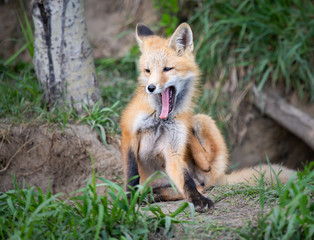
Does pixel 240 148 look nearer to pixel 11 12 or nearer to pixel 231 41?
pixel 231 41

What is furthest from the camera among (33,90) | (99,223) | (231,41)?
(231,41)

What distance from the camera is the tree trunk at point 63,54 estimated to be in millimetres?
3873

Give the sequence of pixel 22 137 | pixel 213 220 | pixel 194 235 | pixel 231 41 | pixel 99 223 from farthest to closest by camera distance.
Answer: pixel 231 41 → pixel 22 137 → pixel 213 220 → pixel 194 235 → pixel 99 223

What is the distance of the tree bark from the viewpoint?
5.35m

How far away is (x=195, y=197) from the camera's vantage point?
3018 mm

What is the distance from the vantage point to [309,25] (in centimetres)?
535

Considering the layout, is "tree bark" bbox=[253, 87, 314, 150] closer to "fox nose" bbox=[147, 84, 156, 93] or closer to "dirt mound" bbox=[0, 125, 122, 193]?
"dirt mound" bbox=[0, 125, 122, 193]

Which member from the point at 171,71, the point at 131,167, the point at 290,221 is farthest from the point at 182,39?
the point at 290,221

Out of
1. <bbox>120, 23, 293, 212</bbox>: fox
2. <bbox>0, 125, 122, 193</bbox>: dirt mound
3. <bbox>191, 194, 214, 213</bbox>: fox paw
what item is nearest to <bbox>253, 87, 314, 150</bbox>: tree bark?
<bbox>120, 23, 293, 212</bbox>: fox

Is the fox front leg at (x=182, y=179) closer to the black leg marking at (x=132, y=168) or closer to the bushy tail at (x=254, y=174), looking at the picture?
the black leg marking at (x=132, y=168)

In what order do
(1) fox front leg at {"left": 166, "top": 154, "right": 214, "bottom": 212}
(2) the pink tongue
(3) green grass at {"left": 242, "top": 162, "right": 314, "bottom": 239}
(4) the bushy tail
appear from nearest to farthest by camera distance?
(3) green grass at {"left": 242, "top": 162, "right": 314, "bottom": 239}
(1) fox front leg at {"left": 166, "top": 154, "right": 214, "bottom": 212}
(2) the pink tongue
(4) the bushy tail

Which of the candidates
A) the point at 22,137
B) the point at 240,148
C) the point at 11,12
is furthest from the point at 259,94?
the point at 11,12

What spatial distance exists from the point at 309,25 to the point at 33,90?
413 centimetres

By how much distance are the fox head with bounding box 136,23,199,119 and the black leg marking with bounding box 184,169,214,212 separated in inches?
24.2
